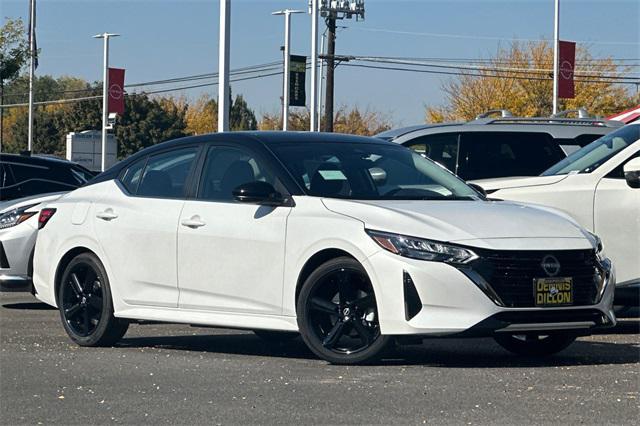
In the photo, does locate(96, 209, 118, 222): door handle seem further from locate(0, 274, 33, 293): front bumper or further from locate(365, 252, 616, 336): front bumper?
locate(0, 274, 33, 293): front bumper

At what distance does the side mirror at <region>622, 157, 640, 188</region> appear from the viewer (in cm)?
1072

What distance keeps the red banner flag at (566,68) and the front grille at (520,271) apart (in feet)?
110

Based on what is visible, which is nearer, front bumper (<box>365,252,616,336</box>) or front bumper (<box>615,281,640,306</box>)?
front bumper (<box>365,252,616,336</box>)

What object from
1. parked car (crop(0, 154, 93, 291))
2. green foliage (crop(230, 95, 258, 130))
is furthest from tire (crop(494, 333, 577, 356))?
green foliage (crop(230, 95, 258, 130))

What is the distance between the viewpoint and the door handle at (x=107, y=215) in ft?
33.3

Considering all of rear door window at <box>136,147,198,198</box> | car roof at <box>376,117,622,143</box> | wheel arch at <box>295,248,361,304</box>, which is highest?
car roof at <box>376,117,622,143</box>

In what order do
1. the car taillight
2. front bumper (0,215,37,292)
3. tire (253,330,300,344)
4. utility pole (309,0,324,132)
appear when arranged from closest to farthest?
tire (253,330,300,344)
the car taillight
front bumper (0,215,37,292)
utility pole (309,0,324,132)

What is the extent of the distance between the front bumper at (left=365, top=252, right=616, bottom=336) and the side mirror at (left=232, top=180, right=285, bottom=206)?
40.4 inches

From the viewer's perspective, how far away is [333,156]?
9.55 meters

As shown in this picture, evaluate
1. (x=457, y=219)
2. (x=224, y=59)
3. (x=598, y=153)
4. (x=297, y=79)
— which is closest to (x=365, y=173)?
(x=457, y=219)

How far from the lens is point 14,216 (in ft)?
44.1

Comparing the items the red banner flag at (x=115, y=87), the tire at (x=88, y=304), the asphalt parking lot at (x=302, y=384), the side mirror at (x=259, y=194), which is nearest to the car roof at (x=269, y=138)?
the side mirror at (x=259, y=194)

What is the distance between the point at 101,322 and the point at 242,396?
2918 mm

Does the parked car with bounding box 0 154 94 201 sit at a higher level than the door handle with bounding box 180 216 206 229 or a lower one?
higher
